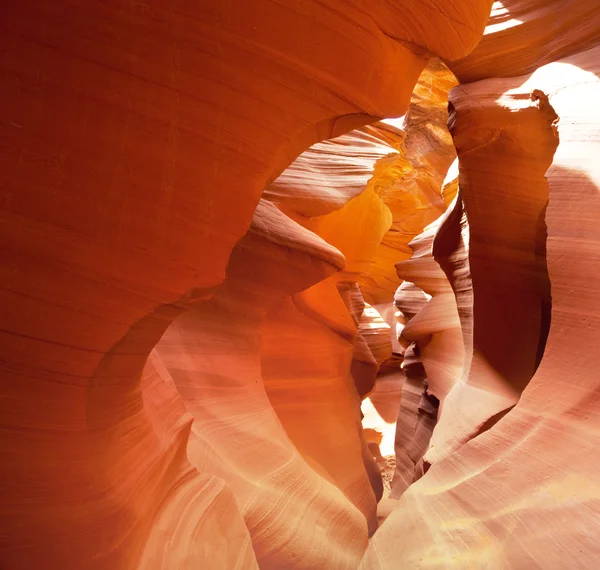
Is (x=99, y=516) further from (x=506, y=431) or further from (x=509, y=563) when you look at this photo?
(x=506, y=431)

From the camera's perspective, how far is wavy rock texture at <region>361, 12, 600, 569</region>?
2129 mm

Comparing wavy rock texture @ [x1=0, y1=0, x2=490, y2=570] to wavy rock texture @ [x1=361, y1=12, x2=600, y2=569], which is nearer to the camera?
wavy rock texture @ [x1=0, y1=0, x2=490, y2=570]

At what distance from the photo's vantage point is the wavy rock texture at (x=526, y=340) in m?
2.13

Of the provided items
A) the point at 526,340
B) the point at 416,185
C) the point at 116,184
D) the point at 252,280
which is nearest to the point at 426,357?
the point at 526,340

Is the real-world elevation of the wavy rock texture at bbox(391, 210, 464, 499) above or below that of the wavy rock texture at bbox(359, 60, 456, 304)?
below

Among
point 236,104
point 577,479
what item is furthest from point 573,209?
point 236,104

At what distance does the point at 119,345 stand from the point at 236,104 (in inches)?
31.3

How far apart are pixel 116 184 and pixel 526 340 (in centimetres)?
318

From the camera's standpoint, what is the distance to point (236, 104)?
4.90ft

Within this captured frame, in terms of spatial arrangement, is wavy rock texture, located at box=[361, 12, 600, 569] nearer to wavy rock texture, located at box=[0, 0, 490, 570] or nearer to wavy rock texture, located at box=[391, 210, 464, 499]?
wavy rock texture, located at box=[391, 210, 464, 499]

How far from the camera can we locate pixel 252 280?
375 centimetres

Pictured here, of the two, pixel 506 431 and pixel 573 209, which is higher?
pixel 573 209

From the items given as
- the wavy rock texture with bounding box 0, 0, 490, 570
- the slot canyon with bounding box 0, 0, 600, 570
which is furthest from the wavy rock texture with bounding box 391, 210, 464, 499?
the wavy rock texture with bounding box 0, 0, 490, 570

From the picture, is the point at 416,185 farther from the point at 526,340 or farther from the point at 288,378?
the point at 526,340
